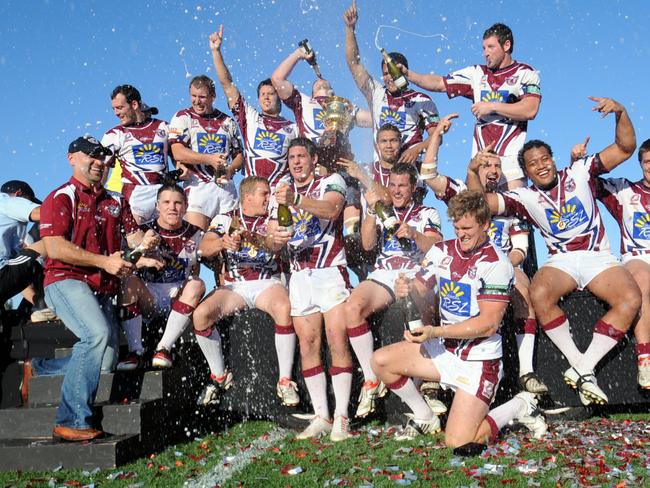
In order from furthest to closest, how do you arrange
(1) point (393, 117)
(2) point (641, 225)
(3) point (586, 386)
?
(1) point (393, 117) < (2) point (641, 225) < (3) point (586, 386)

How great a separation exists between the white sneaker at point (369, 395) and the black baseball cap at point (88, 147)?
121 inches

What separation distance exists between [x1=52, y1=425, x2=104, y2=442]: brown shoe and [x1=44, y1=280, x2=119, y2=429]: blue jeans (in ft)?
0.11

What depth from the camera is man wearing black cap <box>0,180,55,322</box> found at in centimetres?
689

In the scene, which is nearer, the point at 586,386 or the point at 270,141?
the point at 586,386

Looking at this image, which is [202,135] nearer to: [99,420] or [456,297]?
[99,420]

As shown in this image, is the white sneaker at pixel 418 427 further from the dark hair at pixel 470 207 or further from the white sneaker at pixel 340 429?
the dark hair at pixel 470 207

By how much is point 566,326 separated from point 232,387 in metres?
A: 3.16

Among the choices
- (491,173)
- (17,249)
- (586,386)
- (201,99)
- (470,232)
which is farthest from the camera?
(201,99)

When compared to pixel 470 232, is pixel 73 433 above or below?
below

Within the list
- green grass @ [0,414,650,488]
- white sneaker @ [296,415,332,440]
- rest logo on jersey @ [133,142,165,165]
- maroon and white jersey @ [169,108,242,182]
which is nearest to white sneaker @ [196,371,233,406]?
green grass @ [0,414,650,488]

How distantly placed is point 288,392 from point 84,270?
83.2 inches

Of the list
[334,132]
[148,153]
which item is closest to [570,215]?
[334,132]

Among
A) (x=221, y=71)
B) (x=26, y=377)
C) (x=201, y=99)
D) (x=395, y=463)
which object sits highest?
(x=221, y=71)

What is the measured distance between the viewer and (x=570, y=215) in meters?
6.32
